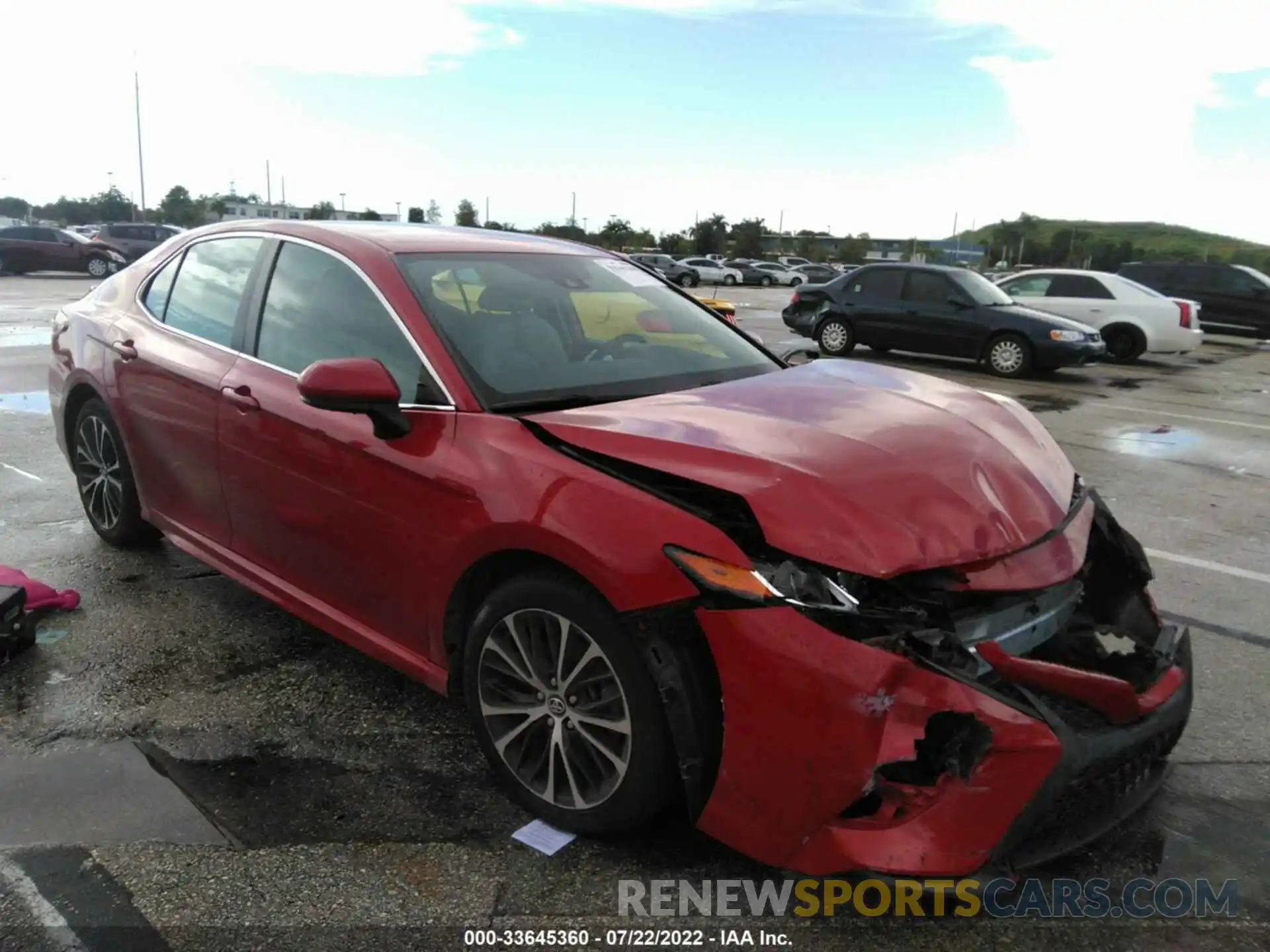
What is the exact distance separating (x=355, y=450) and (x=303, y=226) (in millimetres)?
1186

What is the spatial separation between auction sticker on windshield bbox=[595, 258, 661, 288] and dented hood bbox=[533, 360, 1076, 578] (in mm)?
1019

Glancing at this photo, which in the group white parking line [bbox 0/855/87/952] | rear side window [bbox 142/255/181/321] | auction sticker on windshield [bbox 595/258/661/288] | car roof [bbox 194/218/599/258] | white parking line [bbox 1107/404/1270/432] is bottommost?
white parking line [bbox 0/855/87/952]

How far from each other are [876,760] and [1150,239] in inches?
6535

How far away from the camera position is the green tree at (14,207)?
360 feet

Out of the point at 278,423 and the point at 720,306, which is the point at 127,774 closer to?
the point at 278,423

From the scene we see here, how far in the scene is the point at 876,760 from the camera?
2066 millimetres

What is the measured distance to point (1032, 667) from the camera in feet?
7.22

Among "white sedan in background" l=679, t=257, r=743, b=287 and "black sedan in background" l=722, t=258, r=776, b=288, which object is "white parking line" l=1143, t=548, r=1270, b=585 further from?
"black sedan in background" l=722, t=258, r=776, b=288

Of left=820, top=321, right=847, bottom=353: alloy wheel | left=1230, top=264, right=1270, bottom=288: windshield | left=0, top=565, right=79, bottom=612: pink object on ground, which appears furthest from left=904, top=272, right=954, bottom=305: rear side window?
left=0, top=565, right=79, bottom=612: pink object on ground

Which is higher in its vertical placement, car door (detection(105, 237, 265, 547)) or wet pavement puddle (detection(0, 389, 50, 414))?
car door (detection(105, 237, 265, 547))

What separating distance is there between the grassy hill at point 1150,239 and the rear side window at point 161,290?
90.4 m

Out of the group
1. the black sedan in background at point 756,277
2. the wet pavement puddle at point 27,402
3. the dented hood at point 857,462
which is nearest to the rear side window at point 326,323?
the dented hood at point 857,462

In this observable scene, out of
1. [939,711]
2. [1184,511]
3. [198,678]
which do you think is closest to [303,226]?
[198,678]

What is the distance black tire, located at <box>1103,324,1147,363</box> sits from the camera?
15.5m
